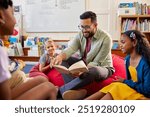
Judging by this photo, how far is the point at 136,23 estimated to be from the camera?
3.82 m

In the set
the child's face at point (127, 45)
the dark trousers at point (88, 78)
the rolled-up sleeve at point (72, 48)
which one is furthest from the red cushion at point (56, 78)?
the child's face at point (127, 45)

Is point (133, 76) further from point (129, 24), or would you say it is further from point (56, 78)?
point (129, 24)

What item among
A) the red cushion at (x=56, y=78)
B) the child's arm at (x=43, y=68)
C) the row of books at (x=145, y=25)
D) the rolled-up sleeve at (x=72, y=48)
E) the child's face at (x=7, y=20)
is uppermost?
the child's face at (x=7, y=20)

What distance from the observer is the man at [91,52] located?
7.08 feet

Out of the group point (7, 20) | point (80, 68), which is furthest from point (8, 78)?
point (80, 68)

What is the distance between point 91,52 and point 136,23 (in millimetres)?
1662

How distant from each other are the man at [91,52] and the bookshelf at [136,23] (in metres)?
1.43

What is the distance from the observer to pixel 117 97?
1736 millimetres

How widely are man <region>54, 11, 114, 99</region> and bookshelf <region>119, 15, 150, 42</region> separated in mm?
1429

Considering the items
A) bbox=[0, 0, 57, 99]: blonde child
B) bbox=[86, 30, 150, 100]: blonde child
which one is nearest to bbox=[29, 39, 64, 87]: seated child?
bbox=[86, 30, 150, 100]: blonde child

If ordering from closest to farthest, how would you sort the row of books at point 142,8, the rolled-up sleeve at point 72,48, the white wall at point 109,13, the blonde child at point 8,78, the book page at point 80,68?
1. the blonde child at point 8,78
2. the book page at point 80,68
3. the rolled-up sleeve at point 72,48
4. the row of books at point 142,8
5. the white wall at point 109,13

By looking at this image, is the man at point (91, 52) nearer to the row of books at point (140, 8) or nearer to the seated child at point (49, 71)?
the seated child at point (49, 71)

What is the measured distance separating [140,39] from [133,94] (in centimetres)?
44

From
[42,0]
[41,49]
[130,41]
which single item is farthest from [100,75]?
[42,0]
